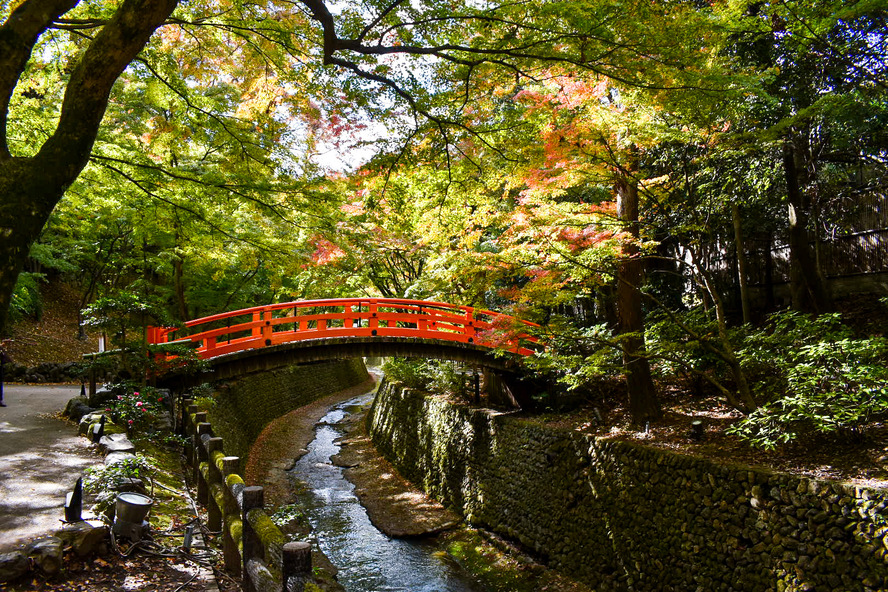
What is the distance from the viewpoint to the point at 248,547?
3910 millimetres

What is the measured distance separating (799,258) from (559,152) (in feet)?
19.9

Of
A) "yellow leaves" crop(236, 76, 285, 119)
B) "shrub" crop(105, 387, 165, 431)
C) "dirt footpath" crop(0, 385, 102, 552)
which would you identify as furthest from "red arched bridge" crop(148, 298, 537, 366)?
"yellow leaves" crop(236, 76, 285, 119)

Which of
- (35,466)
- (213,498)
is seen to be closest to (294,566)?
(213,498)

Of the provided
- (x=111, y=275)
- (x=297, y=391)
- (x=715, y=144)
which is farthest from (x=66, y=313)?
(x=715, y=144)

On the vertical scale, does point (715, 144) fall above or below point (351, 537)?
above

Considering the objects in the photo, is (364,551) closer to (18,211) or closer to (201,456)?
(201,456)

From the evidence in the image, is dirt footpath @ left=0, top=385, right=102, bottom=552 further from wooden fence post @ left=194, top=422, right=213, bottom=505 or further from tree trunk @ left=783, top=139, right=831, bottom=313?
tree trunk @ left=783, top=139, right=831, bottom=313

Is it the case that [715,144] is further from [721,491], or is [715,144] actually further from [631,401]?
[721,491]

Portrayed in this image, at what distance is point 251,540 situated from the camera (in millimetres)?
3906

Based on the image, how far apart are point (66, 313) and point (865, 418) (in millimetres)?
26845

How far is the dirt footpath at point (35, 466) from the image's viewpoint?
4.60 metres

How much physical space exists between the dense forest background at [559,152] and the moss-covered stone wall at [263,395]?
12.5 ft

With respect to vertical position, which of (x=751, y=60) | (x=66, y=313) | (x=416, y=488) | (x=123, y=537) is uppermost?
(x=751, y=60)

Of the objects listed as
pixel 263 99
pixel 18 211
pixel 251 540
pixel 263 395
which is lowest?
pixel 263 395
